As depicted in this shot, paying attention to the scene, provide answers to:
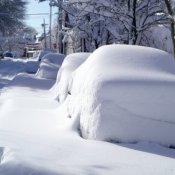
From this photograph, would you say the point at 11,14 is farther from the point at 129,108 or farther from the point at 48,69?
the point at 129,108

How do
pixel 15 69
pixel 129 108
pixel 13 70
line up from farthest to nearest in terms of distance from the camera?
pixel 15 69, pixel 13 70, pixel 129 108

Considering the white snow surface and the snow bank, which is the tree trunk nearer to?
the white snow surface

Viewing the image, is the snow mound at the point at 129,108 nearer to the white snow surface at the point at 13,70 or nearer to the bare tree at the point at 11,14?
the white snow surface at the point at 13,70

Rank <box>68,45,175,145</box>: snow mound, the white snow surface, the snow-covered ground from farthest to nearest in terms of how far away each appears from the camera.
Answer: the white snow surface, <box>68,45,175,145</box>: snow mound, the snow-covered ground

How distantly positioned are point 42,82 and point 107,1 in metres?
4.89

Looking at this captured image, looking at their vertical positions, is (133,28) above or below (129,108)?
above

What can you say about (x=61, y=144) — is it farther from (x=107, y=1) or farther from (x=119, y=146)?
(x=107, y=1)

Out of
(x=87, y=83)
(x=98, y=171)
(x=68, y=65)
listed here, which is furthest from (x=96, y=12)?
(x=98, y=171)

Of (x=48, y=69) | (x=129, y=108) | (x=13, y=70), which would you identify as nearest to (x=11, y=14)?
(x=13, y=70)

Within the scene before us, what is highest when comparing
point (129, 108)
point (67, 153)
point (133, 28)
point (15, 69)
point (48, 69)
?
point (133, 28)

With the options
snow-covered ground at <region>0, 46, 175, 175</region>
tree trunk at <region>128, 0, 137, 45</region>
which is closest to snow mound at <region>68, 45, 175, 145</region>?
snow-covered ground at <region>0, 46, 175, 175</region>

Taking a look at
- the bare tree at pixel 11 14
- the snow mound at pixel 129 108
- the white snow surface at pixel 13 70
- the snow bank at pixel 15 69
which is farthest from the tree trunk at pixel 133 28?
the bare tree at pixel 11 14

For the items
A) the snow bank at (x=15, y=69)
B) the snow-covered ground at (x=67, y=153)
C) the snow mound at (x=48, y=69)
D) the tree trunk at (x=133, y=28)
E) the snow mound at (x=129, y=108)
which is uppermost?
the tree trunk at (x=133, y=28)

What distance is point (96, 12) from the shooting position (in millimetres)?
17078
